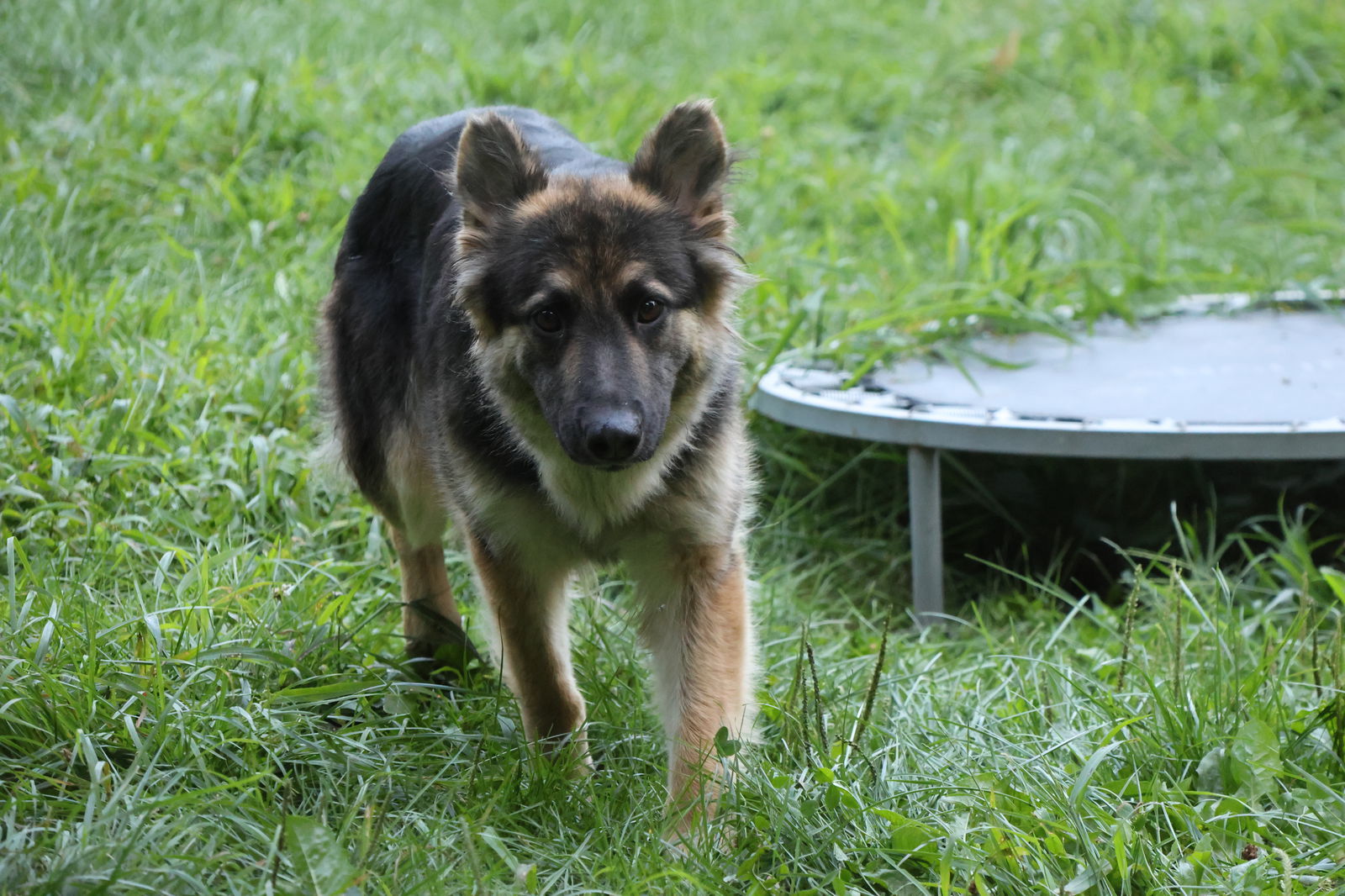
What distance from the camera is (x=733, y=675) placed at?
337 cm

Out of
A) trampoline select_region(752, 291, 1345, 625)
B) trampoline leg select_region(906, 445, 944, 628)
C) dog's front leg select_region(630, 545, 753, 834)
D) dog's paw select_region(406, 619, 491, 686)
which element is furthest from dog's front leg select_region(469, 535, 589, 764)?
trampoline leg select_region(906, 445, 944, 628)

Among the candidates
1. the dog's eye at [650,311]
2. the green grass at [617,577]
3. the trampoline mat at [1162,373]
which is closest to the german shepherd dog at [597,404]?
the dog's eye at [650,311]

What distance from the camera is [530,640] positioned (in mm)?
3346

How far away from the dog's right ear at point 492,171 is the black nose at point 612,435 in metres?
0.71

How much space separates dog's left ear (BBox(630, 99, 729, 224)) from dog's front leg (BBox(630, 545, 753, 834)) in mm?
883

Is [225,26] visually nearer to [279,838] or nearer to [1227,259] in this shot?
[1227,259]

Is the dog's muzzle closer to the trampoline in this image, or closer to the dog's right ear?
the dog's right ear

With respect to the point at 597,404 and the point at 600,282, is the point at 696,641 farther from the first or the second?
the point at 600,282

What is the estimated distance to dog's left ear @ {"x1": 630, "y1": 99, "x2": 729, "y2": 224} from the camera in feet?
10.7

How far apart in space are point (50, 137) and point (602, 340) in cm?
451

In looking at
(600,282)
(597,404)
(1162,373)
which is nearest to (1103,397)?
(1162,373)

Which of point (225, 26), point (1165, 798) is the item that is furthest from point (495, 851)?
point (225, 26)

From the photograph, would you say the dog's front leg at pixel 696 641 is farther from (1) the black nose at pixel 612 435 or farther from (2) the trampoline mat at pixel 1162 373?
(2) the trampoline mat at pixel 1162 373

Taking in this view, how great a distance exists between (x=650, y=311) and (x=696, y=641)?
85 centimetres
